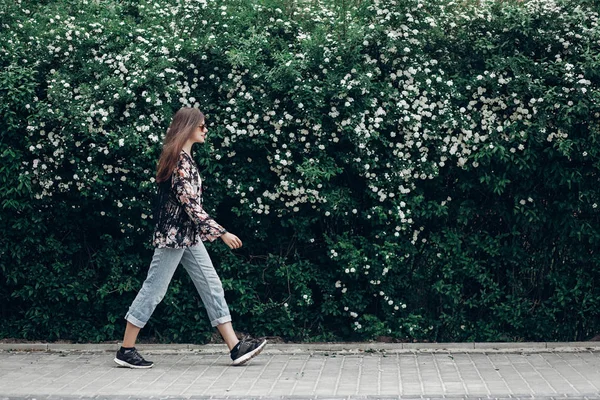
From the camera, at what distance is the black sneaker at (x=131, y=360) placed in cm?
789

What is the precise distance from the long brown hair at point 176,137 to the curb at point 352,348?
169cm

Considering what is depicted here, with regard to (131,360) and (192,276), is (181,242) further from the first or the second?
(131,360)

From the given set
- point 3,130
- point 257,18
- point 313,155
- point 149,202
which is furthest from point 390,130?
point 3,130

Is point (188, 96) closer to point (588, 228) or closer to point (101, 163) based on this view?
point (101, 163)

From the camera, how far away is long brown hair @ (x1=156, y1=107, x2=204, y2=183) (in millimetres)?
7715

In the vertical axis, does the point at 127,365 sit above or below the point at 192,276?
below

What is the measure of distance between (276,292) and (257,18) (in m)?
2.42

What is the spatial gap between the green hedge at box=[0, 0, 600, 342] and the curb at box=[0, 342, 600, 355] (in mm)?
100

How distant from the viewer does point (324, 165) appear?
8.34 meters

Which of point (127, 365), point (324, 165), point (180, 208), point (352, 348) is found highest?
point (324, 165)

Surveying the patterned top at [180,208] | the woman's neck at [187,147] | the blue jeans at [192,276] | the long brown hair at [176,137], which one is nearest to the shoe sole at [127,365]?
the blue jeans at [192,276]

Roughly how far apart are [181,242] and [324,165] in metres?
1.42

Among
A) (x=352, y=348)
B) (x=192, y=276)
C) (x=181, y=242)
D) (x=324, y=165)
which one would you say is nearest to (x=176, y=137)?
(x=181, y=242)

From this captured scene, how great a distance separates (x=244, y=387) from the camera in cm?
712
